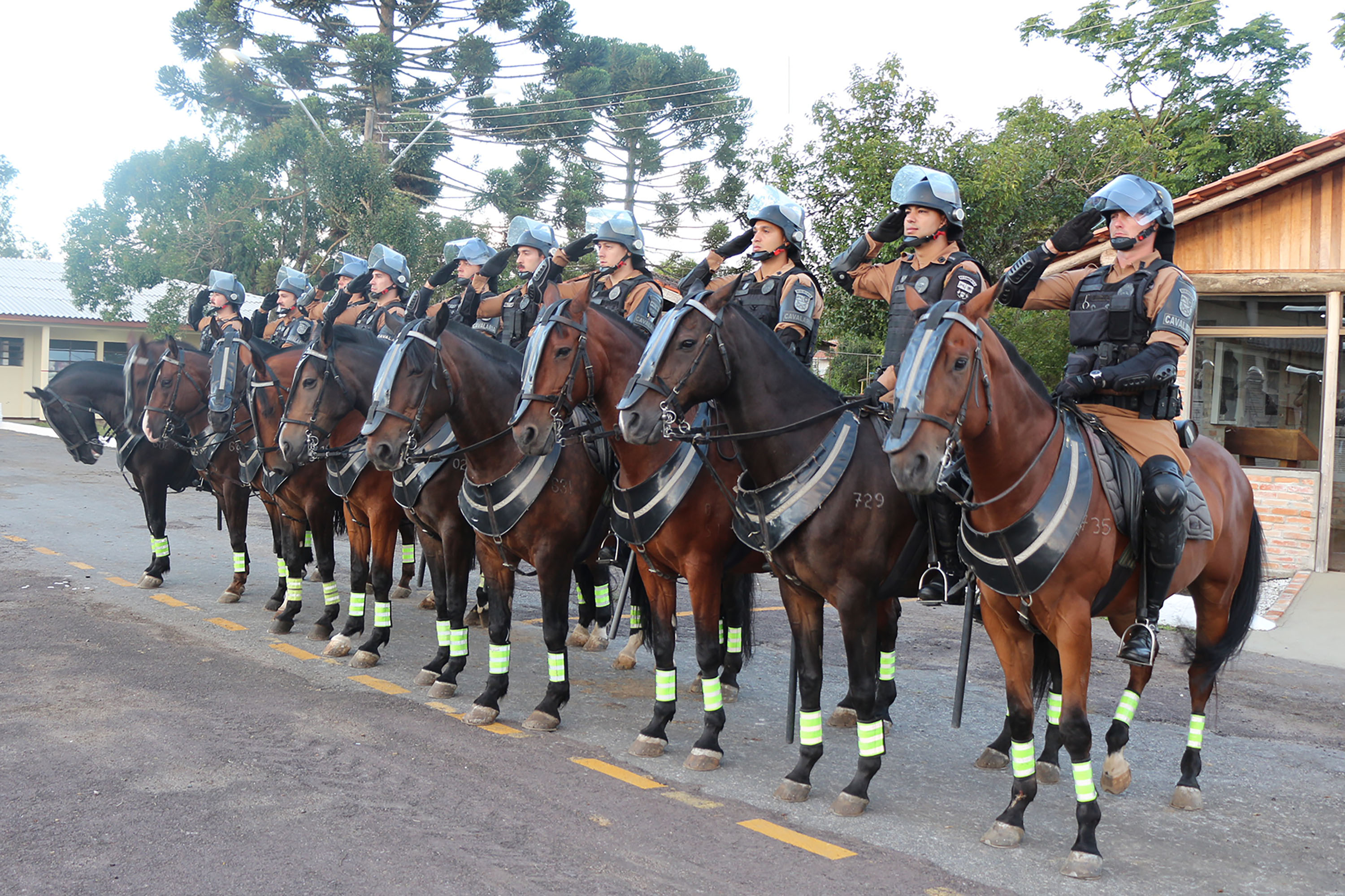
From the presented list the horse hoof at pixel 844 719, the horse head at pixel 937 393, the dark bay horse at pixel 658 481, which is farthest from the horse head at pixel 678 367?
the horse hoof at pixel 844 719

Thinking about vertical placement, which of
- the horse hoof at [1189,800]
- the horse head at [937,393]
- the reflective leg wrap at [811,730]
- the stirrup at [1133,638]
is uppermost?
the horse head at [937,393]

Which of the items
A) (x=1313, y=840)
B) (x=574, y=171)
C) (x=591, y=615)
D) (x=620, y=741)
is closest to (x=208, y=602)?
(x=591, y=615)

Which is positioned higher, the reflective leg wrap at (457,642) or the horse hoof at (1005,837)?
the reflective leg wrap at (457,642)

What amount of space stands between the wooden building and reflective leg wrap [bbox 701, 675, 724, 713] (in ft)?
25.4

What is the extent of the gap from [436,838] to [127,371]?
748cm

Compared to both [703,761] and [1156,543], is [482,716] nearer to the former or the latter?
[703,761]

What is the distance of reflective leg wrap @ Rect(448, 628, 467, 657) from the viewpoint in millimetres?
6887

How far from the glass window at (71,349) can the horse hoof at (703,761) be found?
37.6m

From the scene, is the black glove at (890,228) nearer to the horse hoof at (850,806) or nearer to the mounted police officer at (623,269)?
the mounted police officer at (623,269)

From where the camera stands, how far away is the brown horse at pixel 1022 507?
402 cm

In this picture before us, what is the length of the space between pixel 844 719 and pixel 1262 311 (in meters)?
8.78

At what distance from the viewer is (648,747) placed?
18.8 feet

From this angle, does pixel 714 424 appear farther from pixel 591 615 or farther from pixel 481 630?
pixel 481 630

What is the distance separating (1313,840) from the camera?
4703 millimetres
